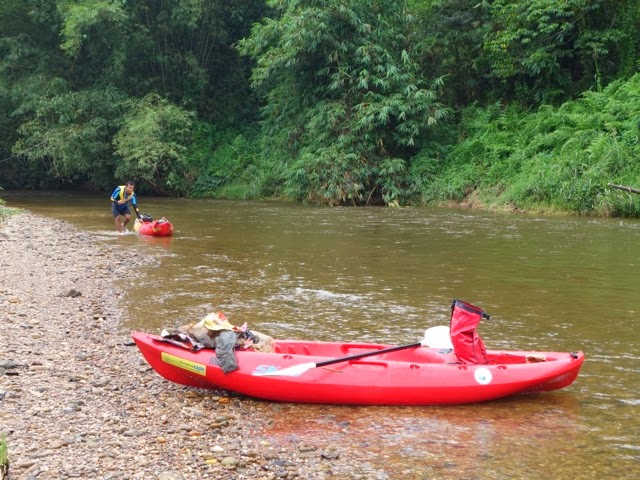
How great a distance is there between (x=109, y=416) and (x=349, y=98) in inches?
806

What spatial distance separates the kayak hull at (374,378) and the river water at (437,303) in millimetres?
110

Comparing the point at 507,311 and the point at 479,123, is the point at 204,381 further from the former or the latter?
the point at 479,123

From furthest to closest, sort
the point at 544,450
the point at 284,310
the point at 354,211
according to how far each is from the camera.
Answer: the point at 354,211, the point at 284,310, the point at 544,450

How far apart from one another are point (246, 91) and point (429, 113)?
12464 millimetres

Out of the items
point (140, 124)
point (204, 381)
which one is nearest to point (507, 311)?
point (204, 381)

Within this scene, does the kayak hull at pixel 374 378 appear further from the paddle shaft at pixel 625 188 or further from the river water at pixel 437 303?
the paddle shaft at pixel 625 188

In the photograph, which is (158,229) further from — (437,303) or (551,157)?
(551,157)

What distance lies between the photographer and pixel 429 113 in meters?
23.2

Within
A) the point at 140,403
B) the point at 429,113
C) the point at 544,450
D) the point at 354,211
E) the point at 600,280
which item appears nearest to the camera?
the point at 544,450

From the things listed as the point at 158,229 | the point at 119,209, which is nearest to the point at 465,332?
the point at 158,229

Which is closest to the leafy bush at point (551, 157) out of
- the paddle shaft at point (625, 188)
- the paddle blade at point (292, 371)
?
the paddle shaft at point (625, 188)

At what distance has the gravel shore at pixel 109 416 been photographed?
13.2 ft

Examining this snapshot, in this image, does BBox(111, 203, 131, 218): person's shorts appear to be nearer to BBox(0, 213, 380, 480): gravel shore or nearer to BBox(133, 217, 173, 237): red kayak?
BBox(133, 217, 173, 237): red kayak

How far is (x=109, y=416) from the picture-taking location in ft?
15.7
